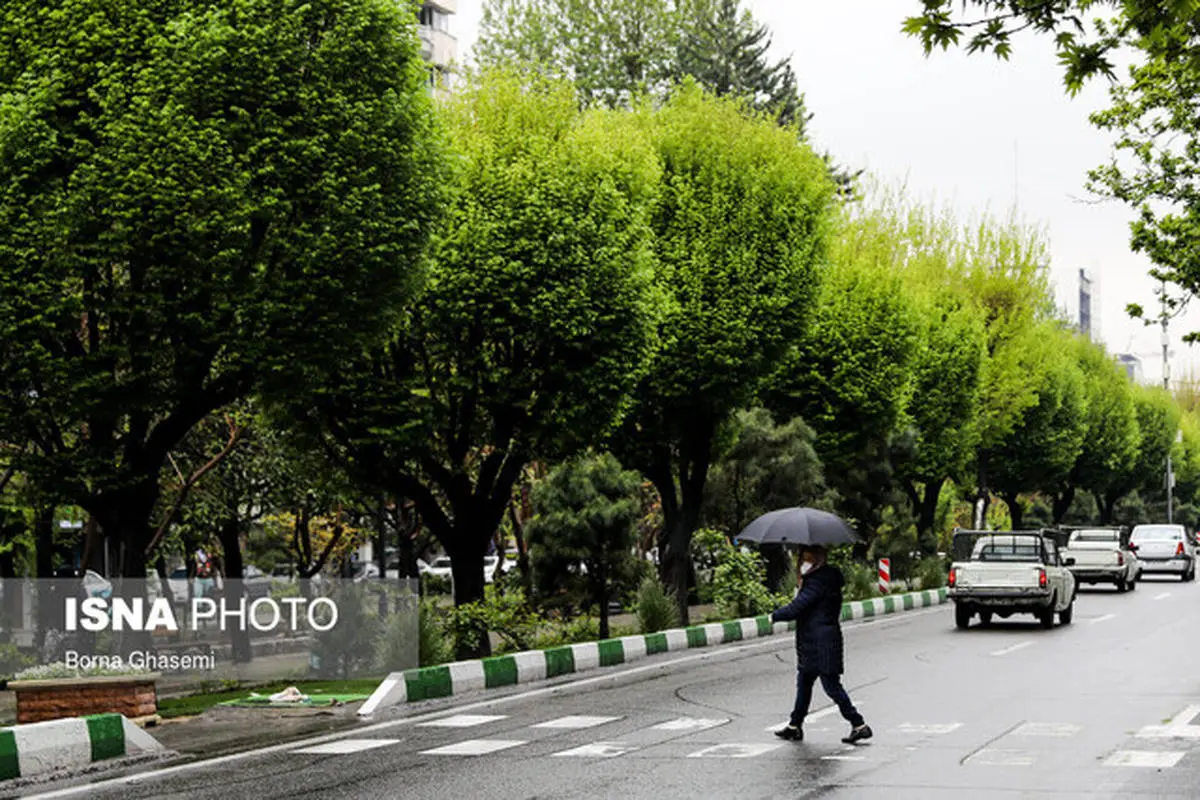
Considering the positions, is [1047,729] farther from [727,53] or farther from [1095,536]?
[727,53]

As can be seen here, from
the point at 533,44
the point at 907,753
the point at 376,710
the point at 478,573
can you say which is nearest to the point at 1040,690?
the point at 907,753

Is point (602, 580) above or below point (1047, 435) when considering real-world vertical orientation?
below

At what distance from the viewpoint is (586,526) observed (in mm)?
28891

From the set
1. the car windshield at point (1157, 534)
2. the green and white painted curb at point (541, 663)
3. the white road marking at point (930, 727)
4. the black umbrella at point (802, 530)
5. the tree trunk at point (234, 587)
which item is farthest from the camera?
the car windshield at point (1157, 534)

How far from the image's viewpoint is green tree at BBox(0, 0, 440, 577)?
17281 mm

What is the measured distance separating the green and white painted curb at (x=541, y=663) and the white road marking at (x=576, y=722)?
6.84ft

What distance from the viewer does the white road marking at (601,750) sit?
12.4 meters

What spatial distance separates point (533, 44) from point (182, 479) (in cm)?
2764

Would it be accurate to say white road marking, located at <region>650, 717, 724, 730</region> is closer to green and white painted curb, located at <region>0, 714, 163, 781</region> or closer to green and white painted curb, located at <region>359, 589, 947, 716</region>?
green and white painted curb, located at <region>359, 589, 947, 716</region>

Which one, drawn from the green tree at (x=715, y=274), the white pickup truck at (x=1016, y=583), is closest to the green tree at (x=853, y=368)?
the green tree at (x=715, y=274)

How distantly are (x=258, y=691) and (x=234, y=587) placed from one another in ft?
23.5

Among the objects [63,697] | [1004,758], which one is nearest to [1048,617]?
[1004,758]

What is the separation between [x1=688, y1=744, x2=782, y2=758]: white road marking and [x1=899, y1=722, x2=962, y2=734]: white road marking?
1.67m

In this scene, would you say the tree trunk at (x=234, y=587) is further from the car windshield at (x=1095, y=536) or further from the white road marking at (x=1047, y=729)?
the car windshield at (x=1095, y=536)
